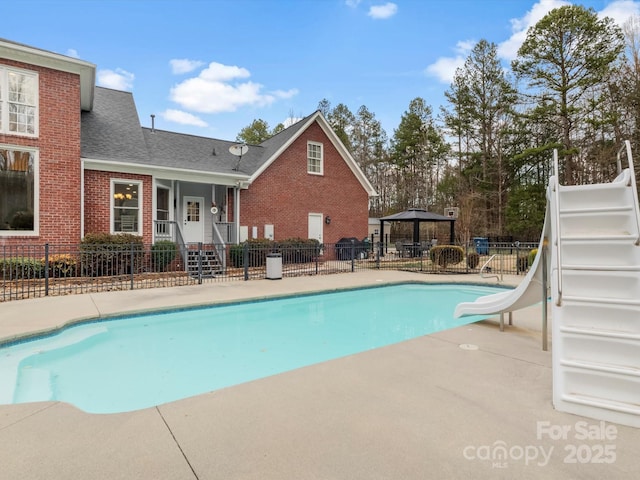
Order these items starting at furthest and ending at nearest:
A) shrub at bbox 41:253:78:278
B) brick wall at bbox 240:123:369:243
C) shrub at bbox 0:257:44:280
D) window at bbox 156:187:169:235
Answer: brick wall at bbox 240:123:369:243
window at bbox 156:187:169:235
shrub at bbox 41:253:78:278
shrub at bbox 0:257:44:280

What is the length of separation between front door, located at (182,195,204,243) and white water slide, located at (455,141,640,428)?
12952mm

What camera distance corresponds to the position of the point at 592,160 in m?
20.5

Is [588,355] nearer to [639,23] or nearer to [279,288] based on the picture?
[279,288]

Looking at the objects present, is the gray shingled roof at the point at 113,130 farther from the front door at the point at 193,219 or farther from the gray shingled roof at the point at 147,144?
the front door at the point at 193,219

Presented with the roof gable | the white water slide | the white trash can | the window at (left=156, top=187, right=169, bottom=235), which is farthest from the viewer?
the roof gable

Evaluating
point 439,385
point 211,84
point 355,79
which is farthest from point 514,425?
point 211,84

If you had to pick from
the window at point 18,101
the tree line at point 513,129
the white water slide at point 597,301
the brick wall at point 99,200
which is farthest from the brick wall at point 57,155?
the tree line at point 513,129

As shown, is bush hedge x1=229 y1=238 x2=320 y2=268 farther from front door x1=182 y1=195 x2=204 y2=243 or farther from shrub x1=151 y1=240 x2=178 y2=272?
shrub x1=151 y1=240 x2=178 y2=272

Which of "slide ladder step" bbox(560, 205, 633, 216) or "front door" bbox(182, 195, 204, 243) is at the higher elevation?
"front door" bbox(182, 195, 204, 243)

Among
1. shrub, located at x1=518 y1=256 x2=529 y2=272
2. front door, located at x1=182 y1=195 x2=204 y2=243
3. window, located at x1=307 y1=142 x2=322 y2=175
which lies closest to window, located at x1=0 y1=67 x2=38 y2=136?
front door, located at x1=182 y1=195 x2=204 y2=243

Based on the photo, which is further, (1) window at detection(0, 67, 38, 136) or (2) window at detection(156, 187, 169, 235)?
(2) window at detection(156, 187, 169, 235)

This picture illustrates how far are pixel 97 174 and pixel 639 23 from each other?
26802 millimetres

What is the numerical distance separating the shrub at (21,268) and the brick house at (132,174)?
101 centimetres

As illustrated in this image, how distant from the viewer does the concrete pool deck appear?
6.68 feet
